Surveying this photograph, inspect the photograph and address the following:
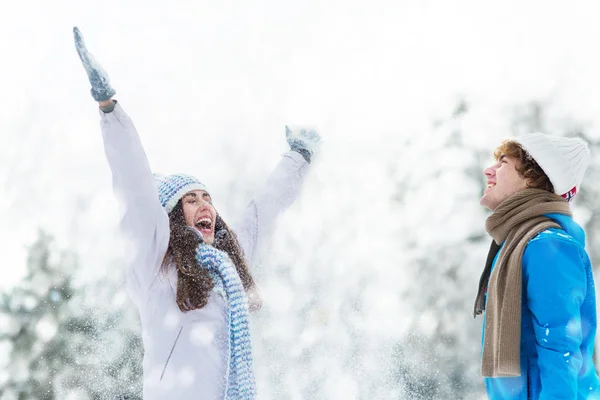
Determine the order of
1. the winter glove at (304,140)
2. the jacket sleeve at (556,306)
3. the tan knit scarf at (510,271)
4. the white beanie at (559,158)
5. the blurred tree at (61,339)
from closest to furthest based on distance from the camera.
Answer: the jacket sleeve at (556,306) → the tan knit scarf at (510,271) → the white beanie at (559,158) → the winter glove at (304,140) → the blurred tree at (61,339)

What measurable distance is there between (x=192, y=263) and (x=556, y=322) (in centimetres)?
129

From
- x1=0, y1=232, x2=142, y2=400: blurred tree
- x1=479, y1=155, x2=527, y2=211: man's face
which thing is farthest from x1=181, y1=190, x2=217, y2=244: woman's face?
x1=0, y1=232, x2=142, y2=400: blurred tree

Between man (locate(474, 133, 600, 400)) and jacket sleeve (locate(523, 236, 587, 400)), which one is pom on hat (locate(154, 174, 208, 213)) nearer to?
man (locate(474, 133, 600, 400))

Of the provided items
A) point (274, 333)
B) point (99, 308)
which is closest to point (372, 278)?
point (274, 333)

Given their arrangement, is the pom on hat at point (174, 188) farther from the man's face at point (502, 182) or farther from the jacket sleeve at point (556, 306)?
the jacket sleeve at point (556, 306)

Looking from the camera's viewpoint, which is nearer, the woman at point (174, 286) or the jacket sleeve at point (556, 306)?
the jacket sleeve at point (556, 306)

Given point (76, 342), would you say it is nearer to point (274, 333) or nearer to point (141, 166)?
point (274, 333)

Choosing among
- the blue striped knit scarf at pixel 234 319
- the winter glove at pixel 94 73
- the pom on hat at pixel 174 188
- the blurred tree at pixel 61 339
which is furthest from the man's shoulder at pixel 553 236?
the blurred tree at pixel 61 339

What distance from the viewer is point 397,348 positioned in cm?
827

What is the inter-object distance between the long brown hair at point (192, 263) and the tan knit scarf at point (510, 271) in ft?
3.35

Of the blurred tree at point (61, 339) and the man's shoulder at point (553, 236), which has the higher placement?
the man's shoulder at point (553, 236)

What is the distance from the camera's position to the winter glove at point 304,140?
288 cm

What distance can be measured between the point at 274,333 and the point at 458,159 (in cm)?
366

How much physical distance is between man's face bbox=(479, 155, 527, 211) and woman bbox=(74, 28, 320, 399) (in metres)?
0.99
